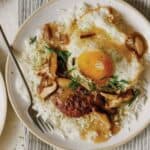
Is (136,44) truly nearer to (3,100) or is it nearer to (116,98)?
(116,98)

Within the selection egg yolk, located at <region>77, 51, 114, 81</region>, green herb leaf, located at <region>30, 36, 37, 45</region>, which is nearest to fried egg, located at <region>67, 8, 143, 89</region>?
egg yolk, located at <region>77, 51, 114, 81</region>

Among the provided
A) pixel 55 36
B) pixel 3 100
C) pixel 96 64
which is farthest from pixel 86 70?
pixel 3 100

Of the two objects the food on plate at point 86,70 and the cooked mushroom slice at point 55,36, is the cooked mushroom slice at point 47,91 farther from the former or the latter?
the cooked mushroom slice at point 55,36

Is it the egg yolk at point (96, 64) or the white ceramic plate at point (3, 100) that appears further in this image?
the white ceramic plate at point (3, 100)

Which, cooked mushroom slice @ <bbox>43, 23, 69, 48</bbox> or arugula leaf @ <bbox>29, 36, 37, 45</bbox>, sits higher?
cooked mushroom slice @ <bbox>43, 23, 69, 48</bbox>

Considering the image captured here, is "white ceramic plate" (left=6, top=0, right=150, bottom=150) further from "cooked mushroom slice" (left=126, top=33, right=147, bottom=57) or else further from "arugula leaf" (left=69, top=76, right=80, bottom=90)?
"arugula leaf" (left=69, top=76, right=80, bottom=90)

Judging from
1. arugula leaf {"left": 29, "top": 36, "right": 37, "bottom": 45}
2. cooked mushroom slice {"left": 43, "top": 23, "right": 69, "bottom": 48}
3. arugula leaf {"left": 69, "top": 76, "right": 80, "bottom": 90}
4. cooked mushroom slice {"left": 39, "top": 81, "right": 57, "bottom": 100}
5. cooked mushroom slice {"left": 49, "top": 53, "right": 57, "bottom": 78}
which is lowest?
cooked mushroom slice {"left": 39, "top": 81, "right": 57, "bottom": 100}

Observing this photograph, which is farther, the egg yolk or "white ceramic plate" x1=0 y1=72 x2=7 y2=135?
"white ceramic plate" x1=0 y1=72 x2=7 y2=135

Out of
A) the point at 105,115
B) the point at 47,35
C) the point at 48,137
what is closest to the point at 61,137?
the point at 48,137

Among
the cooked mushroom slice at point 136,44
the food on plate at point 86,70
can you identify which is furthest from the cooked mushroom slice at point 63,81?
the cooked mushroom slice at point 136,44
